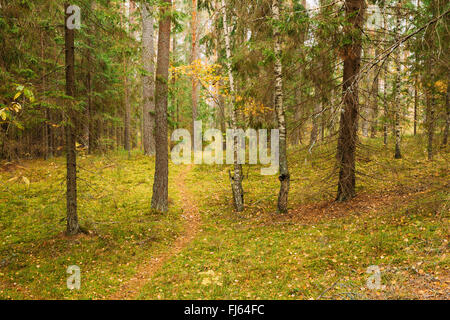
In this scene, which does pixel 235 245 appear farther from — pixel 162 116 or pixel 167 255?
pixel 162 116

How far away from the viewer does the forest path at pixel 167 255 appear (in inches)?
226

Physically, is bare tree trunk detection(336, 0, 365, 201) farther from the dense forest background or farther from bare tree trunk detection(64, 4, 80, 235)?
bare tree trunk detection(64, 4, 80, 235)

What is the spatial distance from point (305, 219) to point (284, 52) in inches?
202

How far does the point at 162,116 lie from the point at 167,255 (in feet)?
15.5

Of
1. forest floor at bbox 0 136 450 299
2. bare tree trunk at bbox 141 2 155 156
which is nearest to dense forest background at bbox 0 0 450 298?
forest floor at bbox 0 136 450 299

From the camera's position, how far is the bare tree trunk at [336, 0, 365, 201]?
24.7ft

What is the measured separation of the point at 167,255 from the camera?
23.9 feet

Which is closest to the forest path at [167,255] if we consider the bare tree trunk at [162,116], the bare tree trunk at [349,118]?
the bare tree trunk at [162,116]

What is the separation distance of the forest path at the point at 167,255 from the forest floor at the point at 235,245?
0.11 feet

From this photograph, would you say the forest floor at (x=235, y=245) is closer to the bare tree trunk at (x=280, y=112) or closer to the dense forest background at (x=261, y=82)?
the dense forest background at (x=261, y=82)
